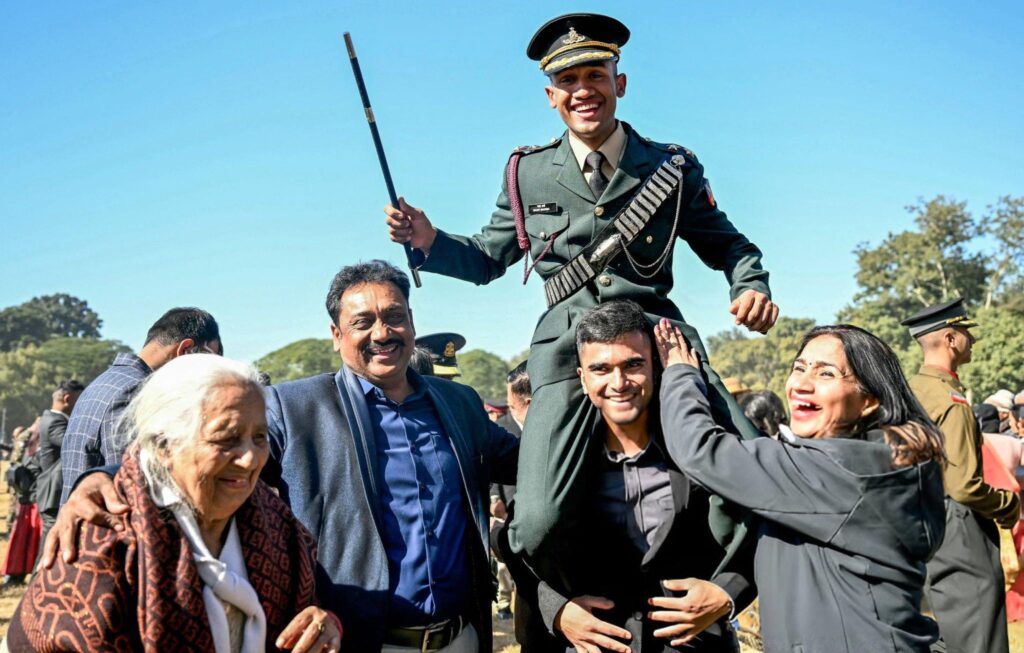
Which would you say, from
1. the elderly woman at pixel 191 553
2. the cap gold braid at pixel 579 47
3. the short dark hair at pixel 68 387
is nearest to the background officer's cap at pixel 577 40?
the cap gold braid at pixel 579 47

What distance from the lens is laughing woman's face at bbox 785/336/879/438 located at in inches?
129

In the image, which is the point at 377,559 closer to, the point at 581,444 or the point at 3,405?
the point at 581,444

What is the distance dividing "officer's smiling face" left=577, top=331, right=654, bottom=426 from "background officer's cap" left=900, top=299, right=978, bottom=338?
3.92 meters

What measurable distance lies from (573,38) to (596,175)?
0.61m

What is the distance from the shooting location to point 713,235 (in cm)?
418

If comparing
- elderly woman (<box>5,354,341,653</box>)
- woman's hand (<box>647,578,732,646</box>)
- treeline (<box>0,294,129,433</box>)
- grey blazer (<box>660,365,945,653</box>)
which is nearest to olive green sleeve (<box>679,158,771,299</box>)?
grey blazer (<box>660,365,945,653</box>)

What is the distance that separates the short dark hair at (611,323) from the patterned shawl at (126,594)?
67.6 inches

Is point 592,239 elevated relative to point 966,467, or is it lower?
elevated

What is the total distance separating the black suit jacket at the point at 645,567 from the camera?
141 inches

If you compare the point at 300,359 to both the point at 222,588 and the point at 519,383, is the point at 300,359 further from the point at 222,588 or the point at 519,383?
the point at 222,588

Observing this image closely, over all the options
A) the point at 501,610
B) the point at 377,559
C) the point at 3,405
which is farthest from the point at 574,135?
the point at 3,405

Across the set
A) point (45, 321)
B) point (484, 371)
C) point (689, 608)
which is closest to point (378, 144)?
point (689, 608)

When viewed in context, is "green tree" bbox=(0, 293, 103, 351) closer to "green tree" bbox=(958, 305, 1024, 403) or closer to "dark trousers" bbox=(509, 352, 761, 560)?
"green tree" bbox=(958, 305, 1024, 403)

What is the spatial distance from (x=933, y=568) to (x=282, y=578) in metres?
5.25
